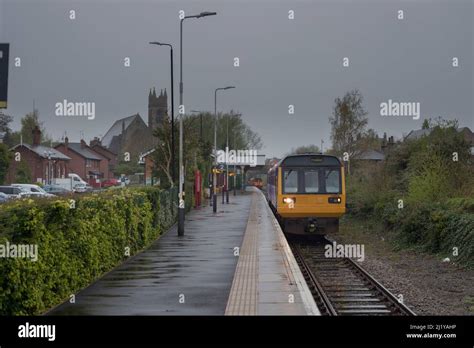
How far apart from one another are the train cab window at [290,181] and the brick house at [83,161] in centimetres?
6344

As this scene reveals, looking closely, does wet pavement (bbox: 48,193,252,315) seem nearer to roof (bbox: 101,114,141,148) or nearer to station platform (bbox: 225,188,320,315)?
station platform (bbox: 225,188,320,315)

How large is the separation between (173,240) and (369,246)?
704 cm

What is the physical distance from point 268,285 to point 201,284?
1.33 meters

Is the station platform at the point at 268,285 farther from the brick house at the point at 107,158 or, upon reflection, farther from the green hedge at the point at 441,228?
the brick house at the point at 107,158

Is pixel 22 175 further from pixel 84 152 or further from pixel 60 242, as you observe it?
pixel 84 152

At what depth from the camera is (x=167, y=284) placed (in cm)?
1390

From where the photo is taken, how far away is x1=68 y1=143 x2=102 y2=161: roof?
93.8m

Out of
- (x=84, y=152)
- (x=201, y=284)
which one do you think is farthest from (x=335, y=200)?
(x=84, y=152)

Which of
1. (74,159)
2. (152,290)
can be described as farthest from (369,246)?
(74,159)

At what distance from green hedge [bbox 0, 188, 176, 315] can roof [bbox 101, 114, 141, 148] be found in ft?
398

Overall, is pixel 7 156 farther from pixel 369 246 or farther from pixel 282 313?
pixel 282 313

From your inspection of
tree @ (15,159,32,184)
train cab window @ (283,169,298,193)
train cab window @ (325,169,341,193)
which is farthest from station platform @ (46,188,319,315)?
tree @ (15,159,32,184)

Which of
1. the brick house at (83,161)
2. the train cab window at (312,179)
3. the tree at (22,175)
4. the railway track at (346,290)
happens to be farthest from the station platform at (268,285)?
the brick house at (83,161)

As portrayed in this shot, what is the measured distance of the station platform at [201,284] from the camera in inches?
434
